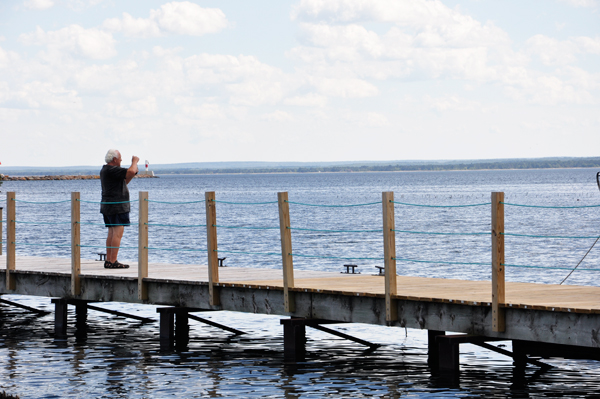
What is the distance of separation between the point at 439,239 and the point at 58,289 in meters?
31.9

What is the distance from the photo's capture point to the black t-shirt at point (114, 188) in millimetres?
14461

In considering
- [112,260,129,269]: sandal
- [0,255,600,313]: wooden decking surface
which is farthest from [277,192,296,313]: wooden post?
→ [112,260,129,269]: sandal

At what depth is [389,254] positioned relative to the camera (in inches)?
436

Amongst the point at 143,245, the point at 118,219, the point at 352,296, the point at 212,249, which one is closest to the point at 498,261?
the point at 352,296

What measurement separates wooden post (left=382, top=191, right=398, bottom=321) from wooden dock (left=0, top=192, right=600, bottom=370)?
0.01 m

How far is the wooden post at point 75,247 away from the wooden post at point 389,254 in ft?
17.8

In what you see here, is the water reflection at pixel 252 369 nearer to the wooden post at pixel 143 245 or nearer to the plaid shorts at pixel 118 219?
the wooden post at pixel 143 245

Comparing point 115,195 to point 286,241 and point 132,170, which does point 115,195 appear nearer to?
point 132,170

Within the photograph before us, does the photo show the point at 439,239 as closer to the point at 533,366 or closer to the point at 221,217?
the point at 221,217

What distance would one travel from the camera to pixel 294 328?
12.8 m

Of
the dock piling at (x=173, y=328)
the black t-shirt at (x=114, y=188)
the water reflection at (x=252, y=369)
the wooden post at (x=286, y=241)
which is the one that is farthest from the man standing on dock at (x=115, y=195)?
the wooden post at (x=286, y=241)

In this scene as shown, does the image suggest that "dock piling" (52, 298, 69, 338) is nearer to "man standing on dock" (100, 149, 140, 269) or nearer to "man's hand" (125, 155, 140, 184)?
"man standing on dock" (100, 149, 140, 269)

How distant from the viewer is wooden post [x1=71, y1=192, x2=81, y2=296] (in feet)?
47.4

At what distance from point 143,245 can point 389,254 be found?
4.15m
